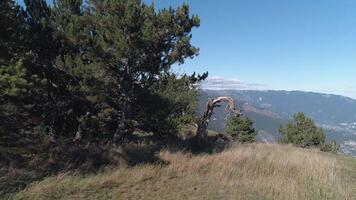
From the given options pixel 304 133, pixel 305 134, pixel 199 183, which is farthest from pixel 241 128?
pixel 199 183

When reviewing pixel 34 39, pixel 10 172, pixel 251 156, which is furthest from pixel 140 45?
pixel 10 172

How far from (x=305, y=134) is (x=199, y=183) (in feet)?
110

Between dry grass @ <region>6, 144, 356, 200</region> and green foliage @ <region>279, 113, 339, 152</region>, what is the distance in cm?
2951

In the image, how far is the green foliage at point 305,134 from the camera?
39.0 meters

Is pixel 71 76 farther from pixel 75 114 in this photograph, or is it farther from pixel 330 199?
pixel 330 199

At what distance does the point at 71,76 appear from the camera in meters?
16.2

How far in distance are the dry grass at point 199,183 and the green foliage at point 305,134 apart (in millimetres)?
29515

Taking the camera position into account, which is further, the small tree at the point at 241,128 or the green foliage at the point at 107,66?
the small tree at the point at 241,128

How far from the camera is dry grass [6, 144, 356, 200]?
23.5 ft

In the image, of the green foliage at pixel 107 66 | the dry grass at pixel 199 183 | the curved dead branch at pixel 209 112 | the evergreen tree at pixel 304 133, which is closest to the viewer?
the dry grass at pixel 199 183

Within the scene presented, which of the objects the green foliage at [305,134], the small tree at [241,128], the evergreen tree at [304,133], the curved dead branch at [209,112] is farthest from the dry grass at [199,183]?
the small tree at [241,128]

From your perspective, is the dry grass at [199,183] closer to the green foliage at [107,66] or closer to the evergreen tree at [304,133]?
the green foliage at [107,66]

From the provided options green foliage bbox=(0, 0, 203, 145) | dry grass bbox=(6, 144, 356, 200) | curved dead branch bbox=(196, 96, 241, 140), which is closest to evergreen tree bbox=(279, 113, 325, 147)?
curved dead branch bbox=(196, 96, 241, 140)

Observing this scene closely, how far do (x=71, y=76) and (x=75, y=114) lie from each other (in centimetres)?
185
